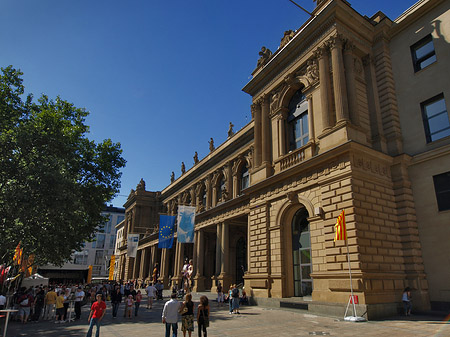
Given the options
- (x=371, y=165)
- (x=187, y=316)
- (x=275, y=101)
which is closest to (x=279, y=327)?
(x=187, y=316)

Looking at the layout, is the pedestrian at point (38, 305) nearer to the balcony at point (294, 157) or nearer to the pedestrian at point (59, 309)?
the pedestrian at point (59, 309)

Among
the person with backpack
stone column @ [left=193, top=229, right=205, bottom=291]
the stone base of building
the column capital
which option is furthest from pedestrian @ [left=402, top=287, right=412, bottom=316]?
stone column @ [left=193, top=229, right=205, bottom=291]

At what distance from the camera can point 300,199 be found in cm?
1691

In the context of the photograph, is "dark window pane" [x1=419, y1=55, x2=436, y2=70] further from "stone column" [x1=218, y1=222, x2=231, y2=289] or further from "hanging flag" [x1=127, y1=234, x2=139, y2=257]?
"hanging flag" [x1=127, y1=234, x2=139, y2=257]

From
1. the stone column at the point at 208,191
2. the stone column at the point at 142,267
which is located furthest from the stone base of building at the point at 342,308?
the stone column at the point at 142,267

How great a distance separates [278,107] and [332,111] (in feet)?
16.0

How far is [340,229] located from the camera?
1356 centimetres

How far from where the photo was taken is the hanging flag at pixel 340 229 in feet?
44.1

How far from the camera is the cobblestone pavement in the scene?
10.0 metres

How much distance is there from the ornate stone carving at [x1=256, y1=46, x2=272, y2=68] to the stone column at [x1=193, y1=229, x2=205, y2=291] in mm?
17197

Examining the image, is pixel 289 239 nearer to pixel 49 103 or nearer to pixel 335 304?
pixel 335 304

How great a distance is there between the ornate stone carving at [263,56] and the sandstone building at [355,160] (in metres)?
0.17

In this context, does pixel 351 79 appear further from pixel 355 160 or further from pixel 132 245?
pixel 132 245

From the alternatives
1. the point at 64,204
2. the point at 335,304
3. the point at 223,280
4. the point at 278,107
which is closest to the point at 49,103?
the point at 64,204
